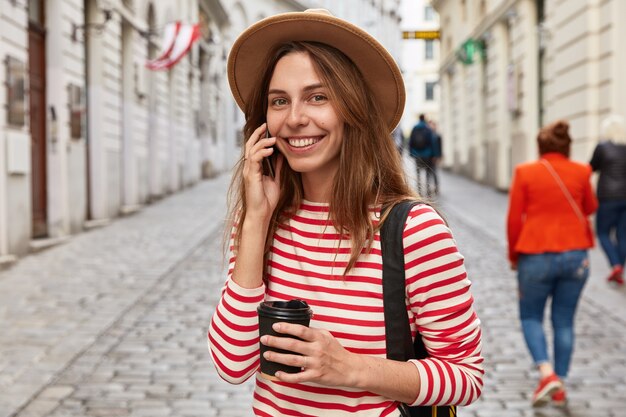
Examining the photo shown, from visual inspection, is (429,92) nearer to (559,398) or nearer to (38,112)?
(38,112)

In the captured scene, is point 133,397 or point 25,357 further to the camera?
point 25,357

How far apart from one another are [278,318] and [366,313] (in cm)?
27

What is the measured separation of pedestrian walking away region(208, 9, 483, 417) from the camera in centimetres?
181

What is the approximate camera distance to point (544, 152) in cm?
535

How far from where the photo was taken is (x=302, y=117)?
1918 millimetres

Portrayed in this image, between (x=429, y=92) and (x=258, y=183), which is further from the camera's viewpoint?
(x=429, y=92)

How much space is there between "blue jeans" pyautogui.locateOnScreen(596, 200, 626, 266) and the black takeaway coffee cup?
7909 millimetres

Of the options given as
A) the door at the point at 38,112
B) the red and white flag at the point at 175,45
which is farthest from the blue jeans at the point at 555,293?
the red and white flag at the point at 175,45

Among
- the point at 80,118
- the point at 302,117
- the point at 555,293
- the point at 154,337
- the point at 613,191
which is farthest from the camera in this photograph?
the point at 80,118

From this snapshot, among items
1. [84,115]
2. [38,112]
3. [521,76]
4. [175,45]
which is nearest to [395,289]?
[38,112]

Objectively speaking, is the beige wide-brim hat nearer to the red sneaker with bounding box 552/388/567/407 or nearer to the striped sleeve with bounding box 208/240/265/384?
the striped sleeve with bounding box 208/240/265/384

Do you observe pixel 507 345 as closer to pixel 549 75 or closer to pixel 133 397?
pixel 133 397

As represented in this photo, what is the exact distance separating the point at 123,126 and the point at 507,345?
1269cm

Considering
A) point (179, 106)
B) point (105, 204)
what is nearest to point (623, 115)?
point (105, 204)
